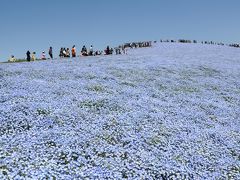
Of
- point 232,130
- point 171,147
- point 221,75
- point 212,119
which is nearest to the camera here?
point 171,147

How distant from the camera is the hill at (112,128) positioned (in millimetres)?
14188

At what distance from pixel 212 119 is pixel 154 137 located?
19.6ft

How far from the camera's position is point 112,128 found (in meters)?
17.9

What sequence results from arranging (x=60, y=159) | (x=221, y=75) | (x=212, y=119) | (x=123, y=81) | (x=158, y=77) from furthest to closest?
1. (x=221, y=75)
2. (x=158, y=77)
3. (x=123, y=81)
4. (x=212, y=119)
5. (x=60, y=159)

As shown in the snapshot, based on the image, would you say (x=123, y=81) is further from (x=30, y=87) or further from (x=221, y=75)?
(x=221, y=75)

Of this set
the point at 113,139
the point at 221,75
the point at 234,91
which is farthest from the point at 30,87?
the point at 221,75

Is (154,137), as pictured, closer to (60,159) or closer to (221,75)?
(60,159)

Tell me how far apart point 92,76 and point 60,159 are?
16.2 m

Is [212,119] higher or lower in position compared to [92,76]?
lower

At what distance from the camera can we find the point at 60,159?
14289 mm

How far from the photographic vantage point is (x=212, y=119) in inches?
874

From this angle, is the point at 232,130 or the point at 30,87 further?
the point at 30,87

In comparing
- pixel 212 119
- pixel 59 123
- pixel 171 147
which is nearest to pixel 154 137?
pixel 171 147

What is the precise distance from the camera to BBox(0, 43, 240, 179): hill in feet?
46.5
